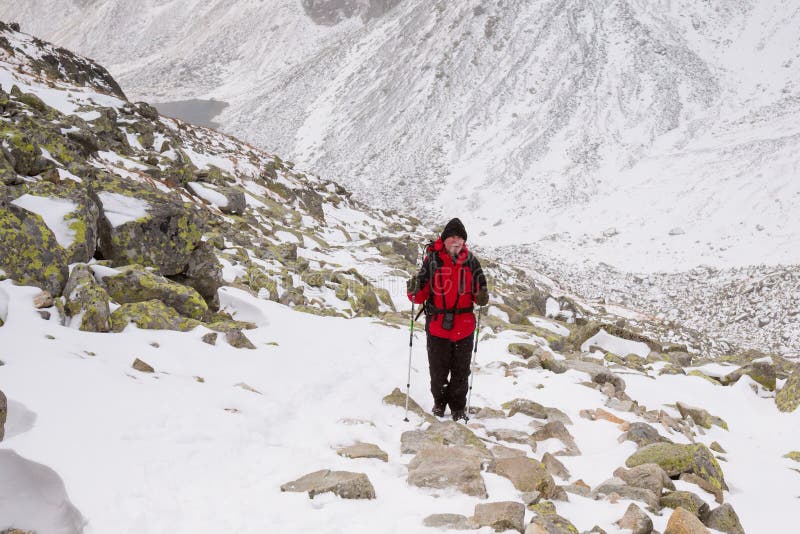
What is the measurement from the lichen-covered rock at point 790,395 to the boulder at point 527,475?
6951 mm

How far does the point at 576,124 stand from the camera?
40781 millimetres

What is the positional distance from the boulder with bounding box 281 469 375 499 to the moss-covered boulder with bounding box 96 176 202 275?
5.65m

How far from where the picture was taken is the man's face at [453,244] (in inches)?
240

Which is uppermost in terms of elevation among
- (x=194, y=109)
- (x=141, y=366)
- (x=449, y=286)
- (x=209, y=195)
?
(x=194, y=109)

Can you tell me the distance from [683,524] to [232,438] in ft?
12.7

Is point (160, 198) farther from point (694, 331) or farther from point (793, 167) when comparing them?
point (793, 167)

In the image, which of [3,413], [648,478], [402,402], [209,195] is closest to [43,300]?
[3,413]

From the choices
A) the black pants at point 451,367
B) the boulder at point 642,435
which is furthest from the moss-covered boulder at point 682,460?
the black pants at point 451,367

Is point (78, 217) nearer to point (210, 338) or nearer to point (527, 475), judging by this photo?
point (210, 338)

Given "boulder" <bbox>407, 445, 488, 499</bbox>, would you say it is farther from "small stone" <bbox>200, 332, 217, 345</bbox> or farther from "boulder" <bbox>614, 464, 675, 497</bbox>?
"small stone" <bbox>200, 332, 217, 345</bbox>

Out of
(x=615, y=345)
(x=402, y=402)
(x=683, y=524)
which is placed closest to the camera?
(x=683, y=524)

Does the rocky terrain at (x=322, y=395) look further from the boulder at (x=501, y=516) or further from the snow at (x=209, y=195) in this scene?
the snow at (x=209, y=195)

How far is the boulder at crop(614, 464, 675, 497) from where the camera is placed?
451cm

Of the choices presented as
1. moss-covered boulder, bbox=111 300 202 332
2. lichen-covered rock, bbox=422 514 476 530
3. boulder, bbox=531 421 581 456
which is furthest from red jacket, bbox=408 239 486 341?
moss-covered boulder, bbox=111 300 202 332
